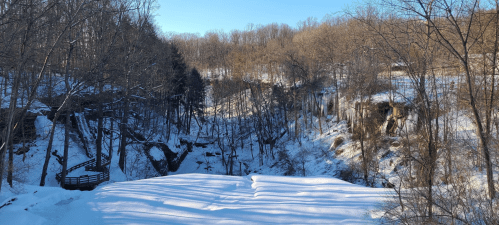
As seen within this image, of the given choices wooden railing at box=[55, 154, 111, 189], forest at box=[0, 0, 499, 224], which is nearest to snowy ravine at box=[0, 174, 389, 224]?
forest at box=[0, 0, 499, 224]

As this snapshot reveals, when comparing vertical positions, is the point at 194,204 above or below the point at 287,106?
below

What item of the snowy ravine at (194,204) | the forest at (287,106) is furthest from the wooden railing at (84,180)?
the snowy ravine at (194,204)

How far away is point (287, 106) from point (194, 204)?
2949 cm

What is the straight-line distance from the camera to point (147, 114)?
3234cm

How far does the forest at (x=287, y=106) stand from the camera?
23.5 ft

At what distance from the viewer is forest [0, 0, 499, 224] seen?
7.16 m

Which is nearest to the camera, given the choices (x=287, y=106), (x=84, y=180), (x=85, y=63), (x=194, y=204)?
(x=194, y=204)

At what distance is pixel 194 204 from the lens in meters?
7.98

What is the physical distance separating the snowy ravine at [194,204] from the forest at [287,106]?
1.13m

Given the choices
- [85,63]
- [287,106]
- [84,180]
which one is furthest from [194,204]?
[287,106]

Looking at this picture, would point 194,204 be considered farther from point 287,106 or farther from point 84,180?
point 287,106

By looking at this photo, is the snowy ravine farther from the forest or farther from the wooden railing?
the wooden railing

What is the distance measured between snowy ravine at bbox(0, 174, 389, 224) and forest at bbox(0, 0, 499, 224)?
113 cm

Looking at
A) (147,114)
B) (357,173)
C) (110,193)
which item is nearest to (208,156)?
(147,114)
